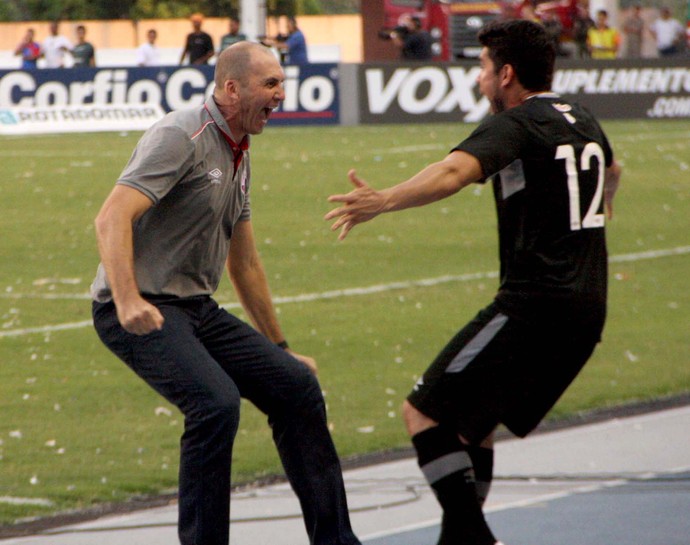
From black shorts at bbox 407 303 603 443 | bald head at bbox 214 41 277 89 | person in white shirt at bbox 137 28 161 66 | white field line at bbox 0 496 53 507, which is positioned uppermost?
bald head at bbox 214 41 277 89

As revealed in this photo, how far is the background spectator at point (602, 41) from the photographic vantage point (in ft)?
119

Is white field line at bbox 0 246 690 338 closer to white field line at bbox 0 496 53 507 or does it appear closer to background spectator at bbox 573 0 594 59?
white field line at bbox 0 496 53 507

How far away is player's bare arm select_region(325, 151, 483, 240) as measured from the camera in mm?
4660

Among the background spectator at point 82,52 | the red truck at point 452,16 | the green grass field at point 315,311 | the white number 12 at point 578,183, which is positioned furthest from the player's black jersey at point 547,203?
the red truck at point 452,16

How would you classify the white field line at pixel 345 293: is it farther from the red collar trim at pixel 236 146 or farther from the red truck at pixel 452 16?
the red truck at pixel 452 16

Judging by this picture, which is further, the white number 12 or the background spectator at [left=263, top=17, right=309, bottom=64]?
the background spectator at [left=263, top=17, right=309, bottom=64]

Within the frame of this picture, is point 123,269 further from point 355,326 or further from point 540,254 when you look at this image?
point 355,326

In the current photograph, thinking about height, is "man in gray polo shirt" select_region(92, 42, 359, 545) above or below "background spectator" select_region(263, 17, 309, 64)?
above

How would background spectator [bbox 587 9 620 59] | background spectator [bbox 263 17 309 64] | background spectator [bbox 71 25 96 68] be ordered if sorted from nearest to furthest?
background spectator [bbox 263 17 309 64], background spectator [bbox 71 25 96 68], background spectator [bbox 587 9 620 59]

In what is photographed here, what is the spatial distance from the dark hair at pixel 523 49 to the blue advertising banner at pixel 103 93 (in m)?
25.0

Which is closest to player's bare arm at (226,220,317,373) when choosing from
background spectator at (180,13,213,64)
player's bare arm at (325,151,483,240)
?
player's bare arm at (325,151,483,240)

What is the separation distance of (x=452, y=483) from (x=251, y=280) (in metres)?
1.18

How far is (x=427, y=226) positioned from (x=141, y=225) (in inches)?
463

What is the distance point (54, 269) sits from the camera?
13750mm
